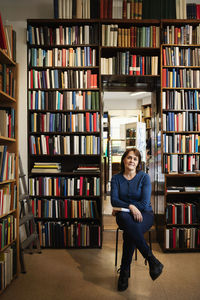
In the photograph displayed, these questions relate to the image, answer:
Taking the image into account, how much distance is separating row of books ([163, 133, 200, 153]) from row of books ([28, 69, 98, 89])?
3.87 feet

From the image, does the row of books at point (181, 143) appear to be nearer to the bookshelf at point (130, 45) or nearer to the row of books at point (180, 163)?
the row of books at point (180, 163)

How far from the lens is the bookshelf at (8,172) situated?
219cm

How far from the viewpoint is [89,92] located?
3262 millimetres

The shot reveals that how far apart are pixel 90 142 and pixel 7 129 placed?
1.20 metres

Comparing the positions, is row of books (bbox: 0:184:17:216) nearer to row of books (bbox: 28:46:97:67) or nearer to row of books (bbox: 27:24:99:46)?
row of books (bbox: 28:46:97:67)

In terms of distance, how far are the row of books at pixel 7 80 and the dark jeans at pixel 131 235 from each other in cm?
152

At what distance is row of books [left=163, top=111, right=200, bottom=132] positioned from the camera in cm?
328

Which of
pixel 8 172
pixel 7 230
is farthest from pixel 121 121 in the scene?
pixel 7 230

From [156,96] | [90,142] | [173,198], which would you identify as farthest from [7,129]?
[173,198]

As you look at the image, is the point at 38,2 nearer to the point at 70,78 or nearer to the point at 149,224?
the point at 70,78

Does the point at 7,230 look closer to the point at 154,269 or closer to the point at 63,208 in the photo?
the point at 63,208

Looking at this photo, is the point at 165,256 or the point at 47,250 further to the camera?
the point at 47,250

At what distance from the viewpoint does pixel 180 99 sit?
330cm

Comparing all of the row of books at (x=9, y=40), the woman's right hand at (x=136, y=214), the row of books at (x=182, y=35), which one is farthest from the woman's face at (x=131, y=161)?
the row of books at (x=182, y=35)
